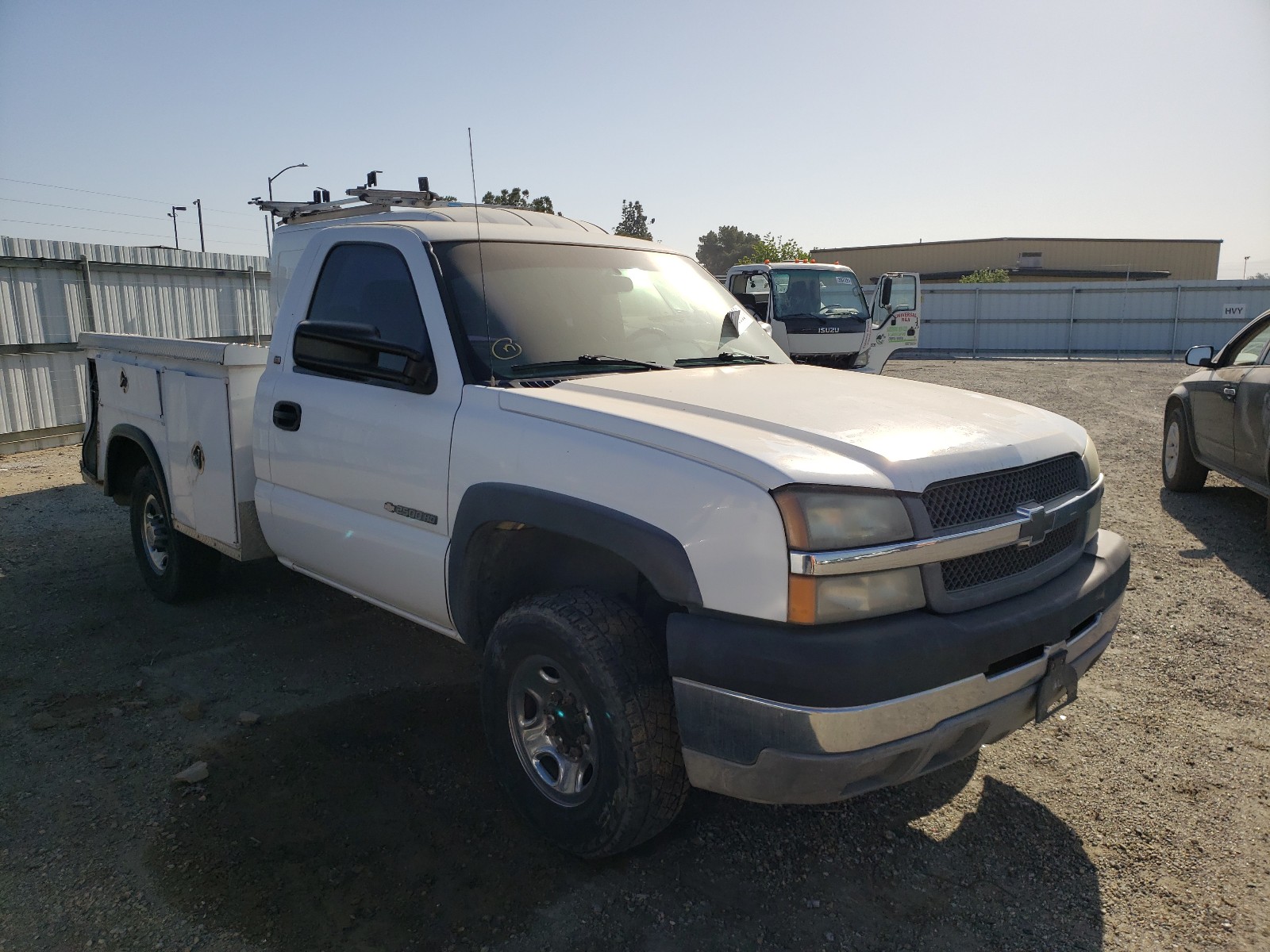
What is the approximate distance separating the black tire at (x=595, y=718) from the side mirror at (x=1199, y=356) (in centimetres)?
619

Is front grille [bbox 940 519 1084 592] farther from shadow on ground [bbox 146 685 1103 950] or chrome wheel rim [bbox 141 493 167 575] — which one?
chrome wheel rim [bbox 141 493 167 575]

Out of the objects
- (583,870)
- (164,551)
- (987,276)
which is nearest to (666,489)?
(583,870)

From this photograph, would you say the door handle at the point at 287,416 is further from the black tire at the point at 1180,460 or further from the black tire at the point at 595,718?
the black tire at the point at 1180,460

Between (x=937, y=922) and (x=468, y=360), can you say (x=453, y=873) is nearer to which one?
A: (x=937, y=922)

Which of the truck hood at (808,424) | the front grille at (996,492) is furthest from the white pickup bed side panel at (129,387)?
the front grille at (996,492)

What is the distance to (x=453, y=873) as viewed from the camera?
2.94 metres

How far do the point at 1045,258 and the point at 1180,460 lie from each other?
51502 millimetres

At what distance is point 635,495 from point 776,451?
42 centimetres

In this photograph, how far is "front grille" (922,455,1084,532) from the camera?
258cm

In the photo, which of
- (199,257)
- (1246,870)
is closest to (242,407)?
(1246,870)

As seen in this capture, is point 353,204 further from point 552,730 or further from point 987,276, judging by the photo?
point 987,276

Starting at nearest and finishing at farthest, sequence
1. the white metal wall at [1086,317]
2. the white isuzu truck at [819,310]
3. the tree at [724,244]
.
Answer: the white isuzu truck at [819,310], the white metal wall at [1086,317], the tree at [724,244]

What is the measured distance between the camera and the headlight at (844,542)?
237cm

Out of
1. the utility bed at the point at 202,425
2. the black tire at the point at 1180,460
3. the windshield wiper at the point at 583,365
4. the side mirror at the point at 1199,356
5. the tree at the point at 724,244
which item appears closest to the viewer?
the windshield wiper at the point at 583,365
